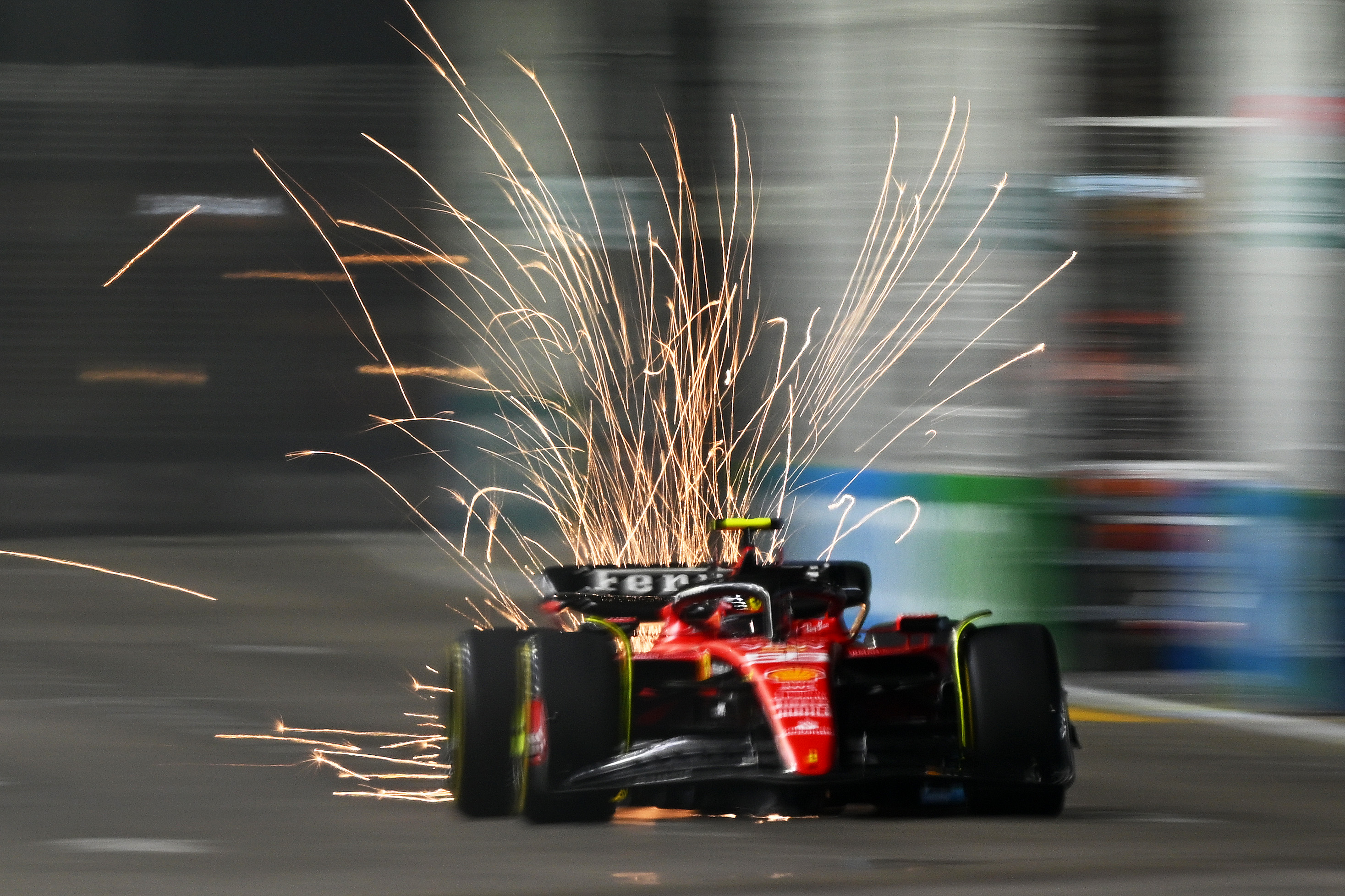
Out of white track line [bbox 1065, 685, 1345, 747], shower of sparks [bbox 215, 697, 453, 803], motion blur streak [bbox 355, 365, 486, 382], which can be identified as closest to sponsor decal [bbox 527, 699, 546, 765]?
shower of sparks [bbox 215, 697, 453, 803]

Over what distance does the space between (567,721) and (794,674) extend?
32.1 inches

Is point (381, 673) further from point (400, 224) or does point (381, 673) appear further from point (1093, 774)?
point (400, 224)

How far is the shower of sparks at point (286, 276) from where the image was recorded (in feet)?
93.5

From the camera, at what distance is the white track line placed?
36.5ft

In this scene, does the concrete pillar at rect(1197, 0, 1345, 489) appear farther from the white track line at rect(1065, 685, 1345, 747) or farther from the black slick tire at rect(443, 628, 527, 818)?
the black slick tire at rect(443, 628, 527, 818)

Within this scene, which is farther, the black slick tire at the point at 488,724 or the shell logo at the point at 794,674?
the black slick tire at the point at 488,724

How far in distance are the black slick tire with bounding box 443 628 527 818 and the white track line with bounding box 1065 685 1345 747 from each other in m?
4.18

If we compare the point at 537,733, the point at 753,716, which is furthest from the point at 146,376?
the point at 753,716

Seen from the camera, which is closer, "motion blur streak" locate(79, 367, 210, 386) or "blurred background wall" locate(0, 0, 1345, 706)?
"blurred background wall" locate(0, 0, 1345, 706)

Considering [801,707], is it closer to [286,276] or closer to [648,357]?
[648,357]

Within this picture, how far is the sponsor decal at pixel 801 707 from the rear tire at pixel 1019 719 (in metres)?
0.60

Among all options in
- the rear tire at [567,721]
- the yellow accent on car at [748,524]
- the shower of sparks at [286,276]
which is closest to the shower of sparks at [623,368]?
the shower of sparks at [286,276]

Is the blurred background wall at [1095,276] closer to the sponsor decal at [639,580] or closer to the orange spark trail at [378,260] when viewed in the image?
the sponsor decal at [639,580]

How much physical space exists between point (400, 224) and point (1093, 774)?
21.3 meters
